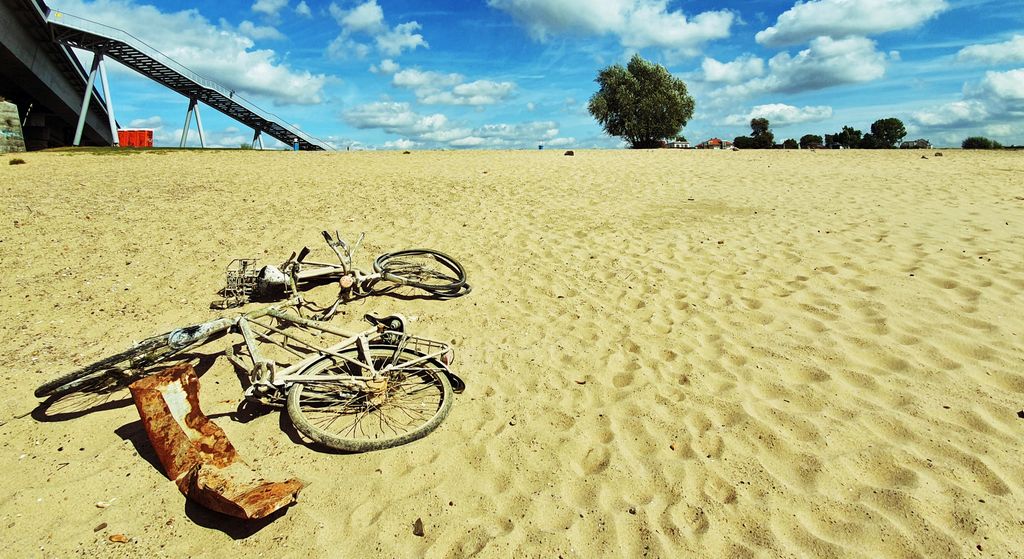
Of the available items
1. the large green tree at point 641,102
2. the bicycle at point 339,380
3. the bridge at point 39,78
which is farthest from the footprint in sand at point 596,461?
the large green tree at point 641,102

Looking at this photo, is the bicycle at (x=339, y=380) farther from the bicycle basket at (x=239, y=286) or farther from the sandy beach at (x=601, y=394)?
the bicycle basket at (x=239, y=286)

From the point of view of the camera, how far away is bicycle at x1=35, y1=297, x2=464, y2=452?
358 cm

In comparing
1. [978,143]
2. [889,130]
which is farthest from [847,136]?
[978,143]

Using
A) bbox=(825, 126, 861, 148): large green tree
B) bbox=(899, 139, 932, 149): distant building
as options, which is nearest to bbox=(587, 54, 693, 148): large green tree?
bbox=(899, 139, 932, 149): distant building

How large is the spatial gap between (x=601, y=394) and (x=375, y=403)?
199 cm

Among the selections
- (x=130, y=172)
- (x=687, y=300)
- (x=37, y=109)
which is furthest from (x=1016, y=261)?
(x=37, y=109)

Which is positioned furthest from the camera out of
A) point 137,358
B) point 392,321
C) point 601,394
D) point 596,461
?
point 392,321

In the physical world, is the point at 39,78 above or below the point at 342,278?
above

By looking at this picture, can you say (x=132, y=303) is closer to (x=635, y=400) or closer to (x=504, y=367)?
(x=504, y=367)

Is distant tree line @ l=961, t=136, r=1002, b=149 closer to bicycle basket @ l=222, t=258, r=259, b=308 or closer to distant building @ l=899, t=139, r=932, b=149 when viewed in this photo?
distant building @ l=899, t=139, r=932, b=149

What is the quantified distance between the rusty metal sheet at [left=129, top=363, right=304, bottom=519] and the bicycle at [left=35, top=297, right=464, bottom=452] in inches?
14.8

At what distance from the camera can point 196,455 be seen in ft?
10.4

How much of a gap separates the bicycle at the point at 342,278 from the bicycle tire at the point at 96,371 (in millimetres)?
1688

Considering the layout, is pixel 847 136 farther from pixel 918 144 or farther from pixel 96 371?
pixel 96 371
